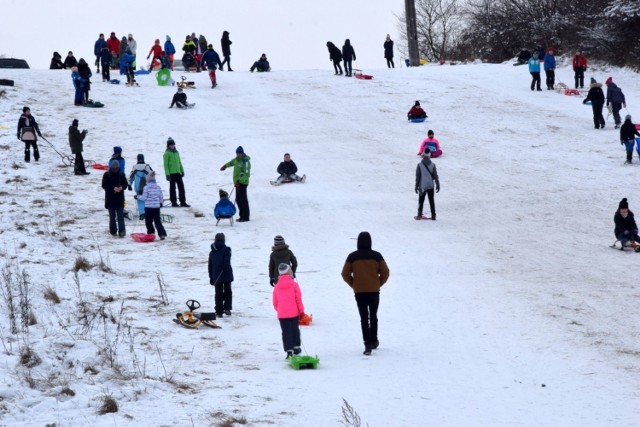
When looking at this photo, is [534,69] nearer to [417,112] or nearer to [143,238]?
[417,112]

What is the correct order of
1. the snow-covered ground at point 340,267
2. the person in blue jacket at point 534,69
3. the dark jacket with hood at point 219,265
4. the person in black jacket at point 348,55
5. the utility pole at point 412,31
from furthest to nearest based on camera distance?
the utility pole at point 412,31 → the person in black jacket at point 348,55 → the person in blue jacket at point 534,69 → the dark jacket with hood at point 219,265 → the snow-covered ground at point 340,267

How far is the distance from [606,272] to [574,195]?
22.7 ft

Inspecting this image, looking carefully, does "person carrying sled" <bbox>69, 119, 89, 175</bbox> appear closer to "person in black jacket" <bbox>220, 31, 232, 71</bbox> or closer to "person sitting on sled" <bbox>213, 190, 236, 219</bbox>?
"person sitting on sled" <bbox>213, 190, 236, 219</bbox>

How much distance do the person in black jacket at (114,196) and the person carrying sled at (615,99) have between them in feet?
57.0

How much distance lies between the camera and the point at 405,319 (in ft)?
44.9

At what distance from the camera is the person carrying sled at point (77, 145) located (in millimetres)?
23703

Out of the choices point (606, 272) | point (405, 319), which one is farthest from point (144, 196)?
point (606, 272)

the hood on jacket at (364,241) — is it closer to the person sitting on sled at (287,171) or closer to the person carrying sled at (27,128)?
the person sitting on sled at (287,171)

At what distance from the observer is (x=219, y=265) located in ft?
44.4

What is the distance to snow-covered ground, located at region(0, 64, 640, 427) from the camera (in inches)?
385

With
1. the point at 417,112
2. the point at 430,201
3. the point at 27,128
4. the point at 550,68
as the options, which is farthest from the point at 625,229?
the point at 550,68

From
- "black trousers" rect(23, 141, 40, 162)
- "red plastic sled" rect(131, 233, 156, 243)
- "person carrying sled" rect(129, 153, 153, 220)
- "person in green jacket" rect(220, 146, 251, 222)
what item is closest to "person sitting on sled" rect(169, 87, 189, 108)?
"black trousers" rect(23, 141, 40, 162)

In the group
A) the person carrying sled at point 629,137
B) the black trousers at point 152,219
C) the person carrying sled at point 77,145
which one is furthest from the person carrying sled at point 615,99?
the black trousers at point 152,219

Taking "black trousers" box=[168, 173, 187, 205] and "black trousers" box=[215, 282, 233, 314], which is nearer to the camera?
"black trousers" box=[215, 282, 233, 314]
